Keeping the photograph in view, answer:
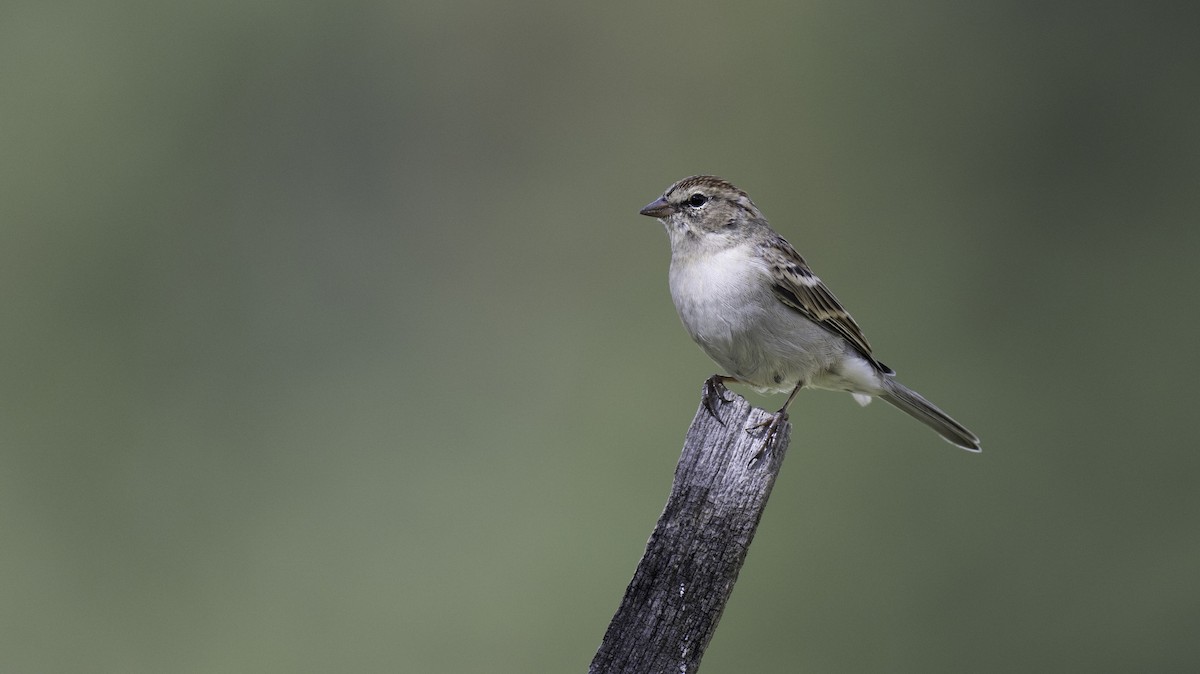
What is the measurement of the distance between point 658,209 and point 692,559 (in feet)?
7.19

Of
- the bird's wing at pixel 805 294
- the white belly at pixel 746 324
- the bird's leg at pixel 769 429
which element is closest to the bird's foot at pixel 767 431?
the bird's leg at pixel 769 429

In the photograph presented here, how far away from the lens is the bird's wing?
4.02 m

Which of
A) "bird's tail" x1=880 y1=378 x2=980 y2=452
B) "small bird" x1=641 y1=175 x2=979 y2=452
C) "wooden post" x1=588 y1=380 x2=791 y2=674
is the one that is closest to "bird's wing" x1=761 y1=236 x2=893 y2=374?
"small bird" x1=641 y1=175 x2=979 y2=452

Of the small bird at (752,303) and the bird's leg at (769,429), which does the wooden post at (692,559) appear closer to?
the bird's leg at (769,429)

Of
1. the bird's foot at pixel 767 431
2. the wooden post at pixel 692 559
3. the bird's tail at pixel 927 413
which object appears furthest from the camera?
the bird's tail at pixel 927 413

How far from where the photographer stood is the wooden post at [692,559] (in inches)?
88.0

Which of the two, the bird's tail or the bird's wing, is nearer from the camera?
the bird's wing

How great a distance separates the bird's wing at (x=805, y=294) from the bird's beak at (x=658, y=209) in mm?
384

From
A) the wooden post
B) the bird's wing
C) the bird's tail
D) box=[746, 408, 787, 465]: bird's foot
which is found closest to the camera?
the wooden post

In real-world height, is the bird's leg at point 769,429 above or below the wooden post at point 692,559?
above

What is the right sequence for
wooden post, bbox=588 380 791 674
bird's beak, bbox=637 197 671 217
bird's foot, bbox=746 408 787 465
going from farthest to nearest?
1. bird's beak, bbox=637 197 671 217
2. bird's foot, bbox=746 408 787 465
3. wooden post, bbox=588 380 791 674

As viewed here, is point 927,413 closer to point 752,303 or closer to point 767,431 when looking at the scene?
point 752,303

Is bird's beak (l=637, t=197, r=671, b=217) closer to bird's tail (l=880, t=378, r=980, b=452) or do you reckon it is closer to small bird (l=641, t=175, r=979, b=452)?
small bird (l=641, t=175, r=979, b=452)

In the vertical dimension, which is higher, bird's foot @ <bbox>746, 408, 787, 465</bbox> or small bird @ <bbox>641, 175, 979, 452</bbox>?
small bird @ <bbox>641, 175, 979, 452</bbox>
